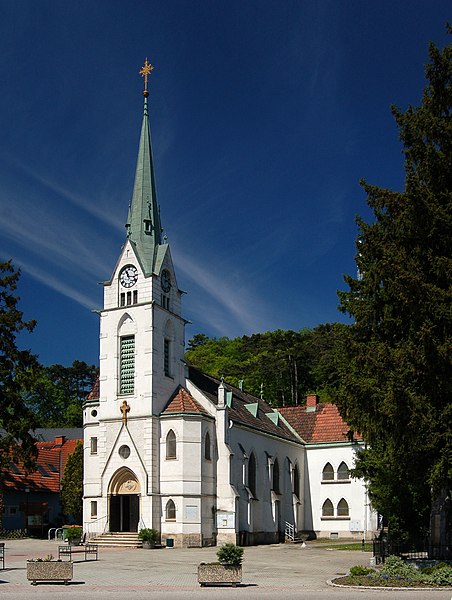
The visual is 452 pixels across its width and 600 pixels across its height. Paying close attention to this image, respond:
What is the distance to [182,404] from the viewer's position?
45406 millimetres

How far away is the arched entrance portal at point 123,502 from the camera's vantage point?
4472 centimetres

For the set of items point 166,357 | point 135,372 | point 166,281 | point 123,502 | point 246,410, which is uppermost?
point 166,281

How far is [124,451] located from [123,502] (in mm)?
2985

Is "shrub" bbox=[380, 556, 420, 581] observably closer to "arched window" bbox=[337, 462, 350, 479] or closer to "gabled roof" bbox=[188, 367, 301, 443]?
"gabled roof" bbox=[188, 367, 301, 443]

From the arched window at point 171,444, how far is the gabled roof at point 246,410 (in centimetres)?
367

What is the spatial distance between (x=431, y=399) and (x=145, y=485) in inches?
956

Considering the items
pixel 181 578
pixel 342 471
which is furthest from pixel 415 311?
pixel 342 471

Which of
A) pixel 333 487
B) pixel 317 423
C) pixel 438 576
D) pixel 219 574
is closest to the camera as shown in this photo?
pixel 438 576

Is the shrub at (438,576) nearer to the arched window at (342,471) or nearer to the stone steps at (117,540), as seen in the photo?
the stone steps at (117,540)

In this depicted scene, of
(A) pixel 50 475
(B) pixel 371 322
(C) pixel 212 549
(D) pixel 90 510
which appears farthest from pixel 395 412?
(A) pixel 50 475

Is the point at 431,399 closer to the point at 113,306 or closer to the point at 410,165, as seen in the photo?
the point at 410,165

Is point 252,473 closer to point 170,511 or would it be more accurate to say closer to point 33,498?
point 170,511

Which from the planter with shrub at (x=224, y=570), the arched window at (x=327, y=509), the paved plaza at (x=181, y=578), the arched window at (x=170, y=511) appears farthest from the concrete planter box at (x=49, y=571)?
the arched window at (x=327, y=509)

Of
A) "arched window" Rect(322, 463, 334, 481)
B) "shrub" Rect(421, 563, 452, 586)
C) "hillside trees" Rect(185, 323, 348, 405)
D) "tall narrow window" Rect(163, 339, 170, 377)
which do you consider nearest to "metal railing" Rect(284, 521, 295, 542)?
"arched window" Rect(322, 463, 334, 481)
